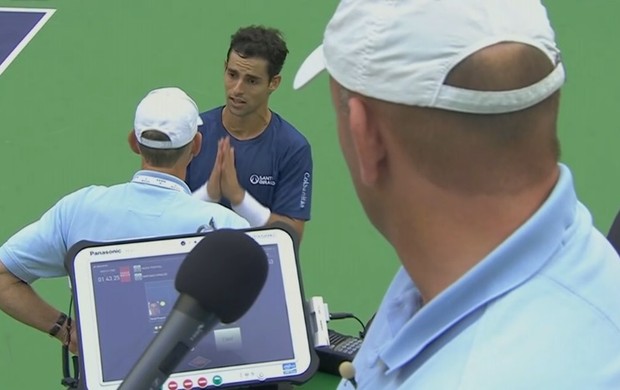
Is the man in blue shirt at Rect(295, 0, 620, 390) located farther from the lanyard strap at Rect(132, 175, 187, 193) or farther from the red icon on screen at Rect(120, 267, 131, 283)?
the lanyard strap at Rect(132, 175, 187, 193)

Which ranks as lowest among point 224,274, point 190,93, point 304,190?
point 190,93

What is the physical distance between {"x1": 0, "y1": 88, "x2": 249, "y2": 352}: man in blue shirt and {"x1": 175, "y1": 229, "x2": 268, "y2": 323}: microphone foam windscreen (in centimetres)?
156

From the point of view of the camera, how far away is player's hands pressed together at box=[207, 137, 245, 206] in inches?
169

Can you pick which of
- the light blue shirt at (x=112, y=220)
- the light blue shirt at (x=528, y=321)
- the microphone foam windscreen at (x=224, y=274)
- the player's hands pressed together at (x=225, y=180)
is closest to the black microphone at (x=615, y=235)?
the light blue shirt at (x=112, y=220)

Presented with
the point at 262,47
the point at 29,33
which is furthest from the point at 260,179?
the point at 29,33

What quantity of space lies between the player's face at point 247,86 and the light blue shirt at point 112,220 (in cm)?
122

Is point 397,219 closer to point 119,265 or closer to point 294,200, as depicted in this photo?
point 119,265

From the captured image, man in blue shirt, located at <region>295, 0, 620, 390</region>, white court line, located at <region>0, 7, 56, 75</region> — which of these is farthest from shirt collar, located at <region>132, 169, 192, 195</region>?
white court line, located at <region>0, 7, 56, 75</region>

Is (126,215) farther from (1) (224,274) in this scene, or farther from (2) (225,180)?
(1) (224,274)

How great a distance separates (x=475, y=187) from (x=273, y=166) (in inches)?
133

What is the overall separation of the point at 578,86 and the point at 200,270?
5594mm

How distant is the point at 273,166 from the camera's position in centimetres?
459

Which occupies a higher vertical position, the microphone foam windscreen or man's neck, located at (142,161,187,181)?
the microphone foam windscreen

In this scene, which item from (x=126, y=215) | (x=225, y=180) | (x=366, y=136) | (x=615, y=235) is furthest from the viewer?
(x=225, y=180)
